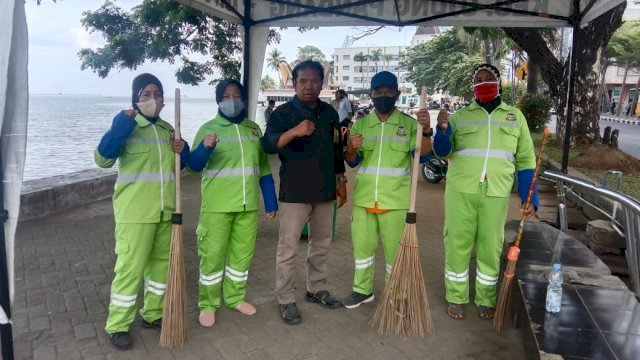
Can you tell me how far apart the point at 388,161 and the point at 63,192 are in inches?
210

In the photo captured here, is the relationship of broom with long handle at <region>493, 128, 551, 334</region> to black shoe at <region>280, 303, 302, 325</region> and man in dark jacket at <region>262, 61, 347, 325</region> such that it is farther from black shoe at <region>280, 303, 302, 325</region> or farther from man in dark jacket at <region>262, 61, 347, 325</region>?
black shoe at <region>280, 303, 302, 325</region>

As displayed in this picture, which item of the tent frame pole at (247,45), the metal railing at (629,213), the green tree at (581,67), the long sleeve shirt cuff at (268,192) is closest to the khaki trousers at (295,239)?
the long sleeve shirt cuff at (268,192)

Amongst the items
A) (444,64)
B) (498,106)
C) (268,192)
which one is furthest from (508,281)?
(444,64)

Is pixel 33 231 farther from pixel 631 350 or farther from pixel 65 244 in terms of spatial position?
pixel 631 350

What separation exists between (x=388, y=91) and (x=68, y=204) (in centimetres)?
553

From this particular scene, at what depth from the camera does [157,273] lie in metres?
3.19

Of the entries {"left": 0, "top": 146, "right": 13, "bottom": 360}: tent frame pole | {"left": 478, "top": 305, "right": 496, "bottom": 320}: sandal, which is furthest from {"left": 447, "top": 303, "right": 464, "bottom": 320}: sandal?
{"left": 0, "top": 146, "right": 13, "bottom": 360}: tent frame pole

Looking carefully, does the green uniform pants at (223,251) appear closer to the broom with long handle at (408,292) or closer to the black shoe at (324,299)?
the black shoe at (324,299)

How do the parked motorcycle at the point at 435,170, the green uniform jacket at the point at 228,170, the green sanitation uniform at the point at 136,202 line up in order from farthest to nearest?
1. the parked motorcycle at the point at 435,170
2. the green uniform jacket at the point at 228,170
3. the green sanitation uniform at the point at 136,202

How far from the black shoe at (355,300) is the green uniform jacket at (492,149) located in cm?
113

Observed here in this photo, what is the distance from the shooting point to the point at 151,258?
3.18 metres

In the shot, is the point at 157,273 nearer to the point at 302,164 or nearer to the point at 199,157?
the point at 199,157

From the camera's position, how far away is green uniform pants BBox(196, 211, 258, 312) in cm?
325

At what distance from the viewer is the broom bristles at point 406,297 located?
3176 mm
